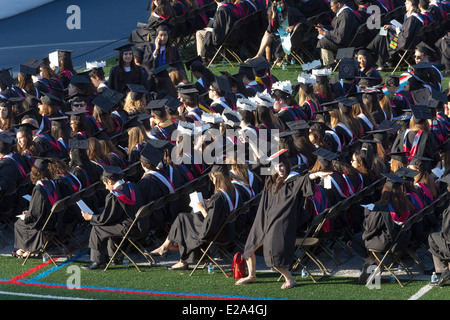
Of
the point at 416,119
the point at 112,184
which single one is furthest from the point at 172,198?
the point at 416,119

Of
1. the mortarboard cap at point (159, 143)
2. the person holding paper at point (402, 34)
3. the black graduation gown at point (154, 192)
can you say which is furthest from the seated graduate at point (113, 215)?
the person holding paper at point (402, 34)

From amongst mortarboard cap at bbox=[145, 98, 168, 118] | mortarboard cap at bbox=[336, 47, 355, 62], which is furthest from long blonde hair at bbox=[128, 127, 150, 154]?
mortarboard cap at bbox=[336, 47, 355, 62]

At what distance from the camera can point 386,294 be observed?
946cm

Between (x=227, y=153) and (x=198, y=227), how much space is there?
967 millimetres

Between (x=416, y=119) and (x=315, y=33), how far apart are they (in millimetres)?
5422

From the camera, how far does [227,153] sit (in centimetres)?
1076

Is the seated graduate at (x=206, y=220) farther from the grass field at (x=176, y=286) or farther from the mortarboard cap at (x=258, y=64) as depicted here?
the mortarboard cap at (x=258, y=64)

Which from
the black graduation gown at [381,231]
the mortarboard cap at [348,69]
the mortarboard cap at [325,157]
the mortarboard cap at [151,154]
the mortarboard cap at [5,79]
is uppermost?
the mortarboard cap at [5,79]

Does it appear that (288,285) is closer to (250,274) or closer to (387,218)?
(250,274)

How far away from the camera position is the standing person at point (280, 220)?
971 centimetres

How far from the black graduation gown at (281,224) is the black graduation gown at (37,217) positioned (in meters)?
2.48

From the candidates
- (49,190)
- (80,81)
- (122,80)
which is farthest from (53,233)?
(122,80)

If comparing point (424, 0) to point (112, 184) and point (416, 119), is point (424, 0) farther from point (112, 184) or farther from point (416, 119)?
point (112, 184)

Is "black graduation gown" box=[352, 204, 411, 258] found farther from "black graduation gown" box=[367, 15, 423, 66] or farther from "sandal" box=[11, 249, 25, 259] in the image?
"black graduation gown" box=[367, 15, 423, 66]
